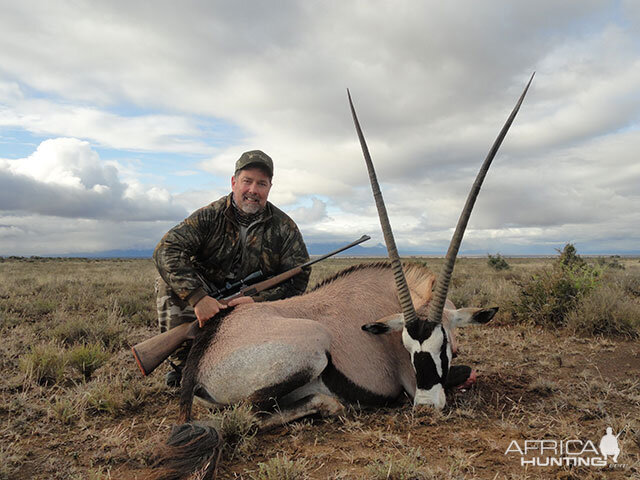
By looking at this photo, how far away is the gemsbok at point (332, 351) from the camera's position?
3531mm

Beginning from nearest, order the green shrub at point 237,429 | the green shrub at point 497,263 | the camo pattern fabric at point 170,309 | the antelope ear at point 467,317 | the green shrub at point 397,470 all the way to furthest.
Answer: the green shrub at point 397,470 → the green shrub at point 237,429 → the antelope ear at point 467,317 → the camo pattern fabric at point 170,309 → the green shrub at point 497,263

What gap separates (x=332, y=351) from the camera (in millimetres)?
3838

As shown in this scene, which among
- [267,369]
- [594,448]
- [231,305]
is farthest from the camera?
[231,305]

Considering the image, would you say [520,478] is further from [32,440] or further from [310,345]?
[32,440]

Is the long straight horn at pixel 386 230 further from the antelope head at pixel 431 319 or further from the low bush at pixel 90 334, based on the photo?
the low bush at pixel 90 334

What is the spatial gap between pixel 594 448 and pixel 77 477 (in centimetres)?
368

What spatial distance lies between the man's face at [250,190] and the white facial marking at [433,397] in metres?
3.14

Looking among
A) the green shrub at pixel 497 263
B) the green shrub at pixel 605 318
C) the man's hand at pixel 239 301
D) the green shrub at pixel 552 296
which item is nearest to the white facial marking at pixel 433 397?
the man's hand at pixel 239 301

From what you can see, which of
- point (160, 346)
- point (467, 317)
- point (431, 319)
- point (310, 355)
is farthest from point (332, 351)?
point (160, 346)

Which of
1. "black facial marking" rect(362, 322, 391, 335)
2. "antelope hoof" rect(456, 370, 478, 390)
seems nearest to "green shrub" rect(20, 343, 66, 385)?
"black facial marking" rect(362, 322, 391, 335)

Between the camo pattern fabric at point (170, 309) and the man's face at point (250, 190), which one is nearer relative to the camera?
the camo pattern fabric at point (170, 309)

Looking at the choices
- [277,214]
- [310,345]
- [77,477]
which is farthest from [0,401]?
[277,214]

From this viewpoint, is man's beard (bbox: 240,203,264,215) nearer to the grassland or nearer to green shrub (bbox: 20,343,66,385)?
the grassland

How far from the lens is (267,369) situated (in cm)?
350
